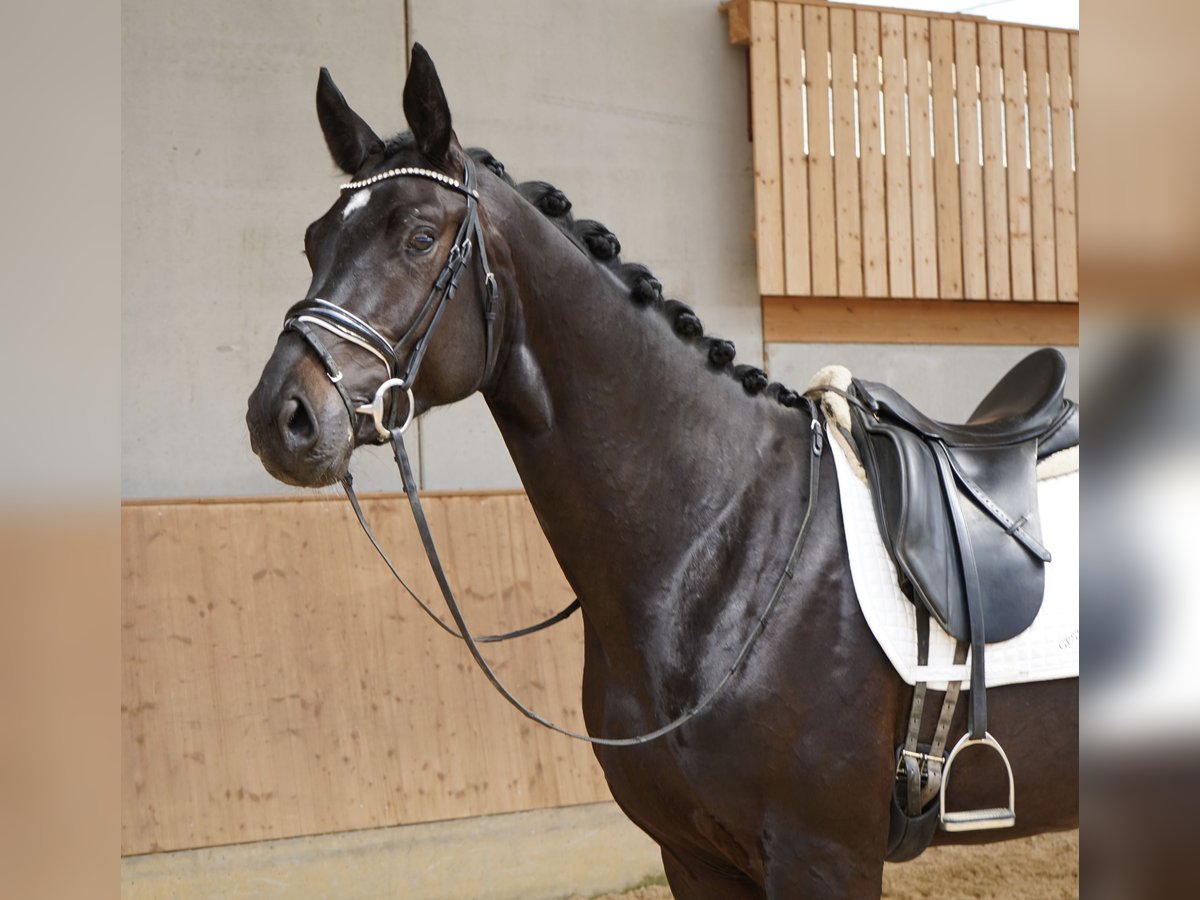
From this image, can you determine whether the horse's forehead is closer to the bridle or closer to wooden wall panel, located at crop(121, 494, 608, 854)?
the bridle

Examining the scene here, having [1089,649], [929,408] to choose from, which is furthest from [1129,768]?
[929,408]

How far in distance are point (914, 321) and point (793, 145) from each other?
1.01 m

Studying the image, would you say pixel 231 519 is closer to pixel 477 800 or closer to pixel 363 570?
pixel 363 570

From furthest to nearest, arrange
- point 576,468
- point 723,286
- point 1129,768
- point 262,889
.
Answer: point 723,286, point 262,889, point 576,468, point 1129,768

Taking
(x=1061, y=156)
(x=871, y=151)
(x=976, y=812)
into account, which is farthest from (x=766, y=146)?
(x=976, y=812)

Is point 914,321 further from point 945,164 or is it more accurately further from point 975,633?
point 975,633

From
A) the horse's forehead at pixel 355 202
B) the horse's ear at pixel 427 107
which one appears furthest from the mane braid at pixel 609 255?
the horse's forehead at pixel 355 202

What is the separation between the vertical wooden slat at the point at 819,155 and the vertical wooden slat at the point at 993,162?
2.75 feet

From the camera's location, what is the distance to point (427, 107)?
5.69 feet

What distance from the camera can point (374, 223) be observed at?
169cm

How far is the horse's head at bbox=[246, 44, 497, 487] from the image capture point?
1574mm

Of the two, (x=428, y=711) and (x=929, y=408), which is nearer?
(x=428, y=711)

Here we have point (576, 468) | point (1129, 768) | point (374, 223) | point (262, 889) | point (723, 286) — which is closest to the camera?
point (1129, 768)

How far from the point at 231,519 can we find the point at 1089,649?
3.59 metres
